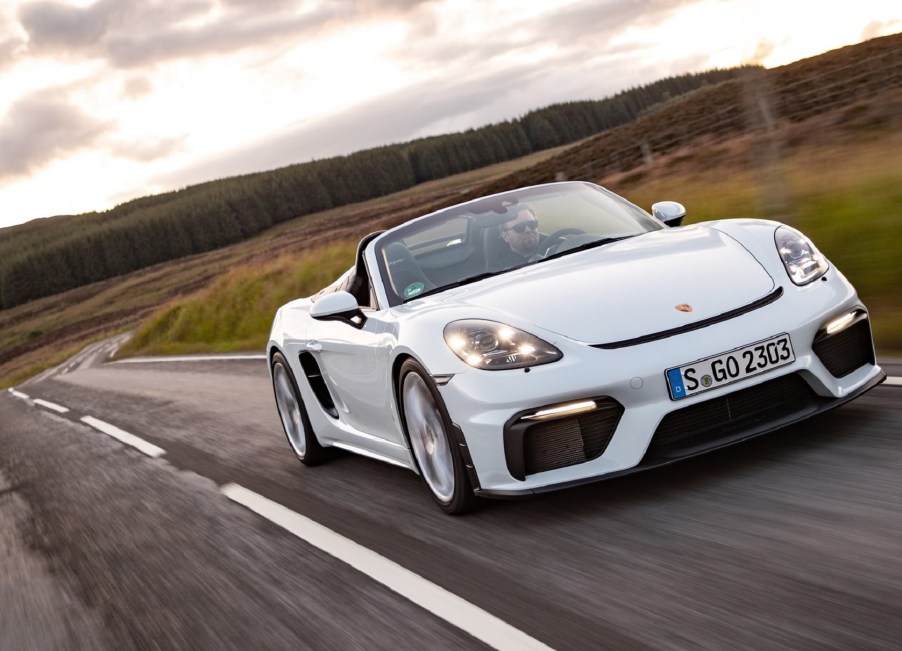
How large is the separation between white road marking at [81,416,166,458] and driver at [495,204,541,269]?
14.5 ft

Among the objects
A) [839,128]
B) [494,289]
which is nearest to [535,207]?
[494,289]

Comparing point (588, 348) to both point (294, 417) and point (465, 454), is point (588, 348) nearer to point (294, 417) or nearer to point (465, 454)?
point (465, 454)

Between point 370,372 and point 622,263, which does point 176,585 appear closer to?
point 370,372

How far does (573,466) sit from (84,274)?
5392 inches

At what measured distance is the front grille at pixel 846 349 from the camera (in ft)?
13.3

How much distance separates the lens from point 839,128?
51.6 feet

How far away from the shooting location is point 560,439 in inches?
153

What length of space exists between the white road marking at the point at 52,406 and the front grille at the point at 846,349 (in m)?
13.1

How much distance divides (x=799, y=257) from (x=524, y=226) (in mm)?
1447

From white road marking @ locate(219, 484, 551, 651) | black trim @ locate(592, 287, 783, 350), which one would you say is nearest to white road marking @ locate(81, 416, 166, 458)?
white road marking @ locate(219, 484, 551, 651)

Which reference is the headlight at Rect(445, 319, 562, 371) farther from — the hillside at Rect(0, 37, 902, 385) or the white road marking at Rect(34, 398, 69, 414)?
the white road marking at Rect(34, 398, 69, 414)

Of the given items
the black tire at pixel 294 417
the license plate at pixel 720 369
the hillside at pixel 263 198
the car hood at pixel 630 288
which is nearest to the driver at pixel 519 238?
the car hood at pixel 630 288

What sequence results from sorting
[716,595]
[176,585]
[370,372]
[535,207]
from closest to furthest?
[716,595]
[176,585]
[370,372]
[535,207]

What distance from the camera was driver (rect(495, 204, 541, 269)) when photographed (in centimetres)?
511
